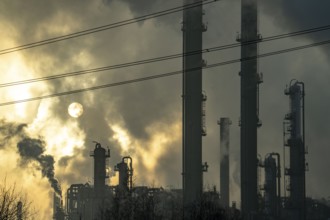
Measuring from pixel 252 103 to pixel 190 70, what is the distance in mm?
4893

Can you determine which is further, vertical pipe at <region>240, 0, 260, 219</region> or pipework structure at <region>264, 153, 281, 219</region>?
pipework structure at <region>264, 153, 281, 219</region>

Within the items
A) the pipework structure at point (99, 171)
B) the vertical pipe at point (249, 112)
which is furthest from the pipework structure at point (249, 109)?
the pipework structure at point (99, 171)

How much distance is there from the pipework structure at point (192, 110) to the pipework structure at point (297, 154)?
8.23 metres

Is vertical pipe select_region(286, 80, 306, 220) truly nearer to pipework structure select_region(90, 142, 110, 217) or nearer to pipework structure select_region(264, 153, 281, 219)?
pipework structure select_region(264, 153, 281, 219)

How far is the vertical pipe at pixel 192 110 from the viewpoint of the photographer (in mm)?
52438

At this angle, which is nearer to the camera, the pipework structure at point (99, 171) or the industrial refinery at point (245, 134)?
the industrial refinery at point (245, 134)

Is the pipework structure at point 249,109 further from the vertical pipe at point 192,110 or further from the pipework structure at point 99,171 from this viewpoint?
the pipework structure at point 99,171

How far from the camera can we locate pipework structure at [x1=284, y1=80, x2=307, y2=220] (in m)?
57.4

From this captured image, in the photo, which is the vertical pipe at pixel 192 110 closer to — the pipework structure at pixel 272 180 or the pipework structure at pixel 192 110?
the pipework structure at pixel 192 110

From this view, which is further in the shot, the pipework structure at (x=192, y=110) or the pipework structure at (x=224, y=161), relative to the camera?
the pipework structure at (x=224, y=161)

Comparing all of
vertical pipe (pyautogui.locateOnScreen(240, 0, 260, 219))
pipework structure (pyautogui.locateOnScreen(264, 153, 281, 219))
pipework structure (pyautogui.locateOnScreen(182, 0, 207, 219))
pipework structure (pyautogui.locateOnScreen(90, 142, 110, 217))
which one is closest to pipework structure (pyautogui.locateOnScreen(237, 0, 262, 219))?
vertical pipe (pyautogui.locateOnScreen(240, 0, 260, 219))

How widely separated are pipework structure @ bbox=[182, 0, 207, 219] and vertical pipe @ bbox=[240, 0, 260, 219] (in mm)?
3075

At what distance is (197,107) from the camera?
52625 mm

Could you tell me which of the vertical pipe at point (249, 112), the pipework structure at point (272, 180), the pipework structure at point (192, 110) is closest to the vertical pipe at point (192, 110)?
the pipework structure at point (192, 110)
